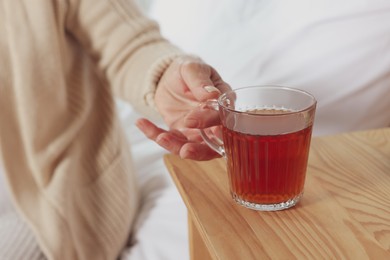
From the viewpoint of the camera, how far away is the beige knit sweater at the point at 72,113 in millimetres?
863

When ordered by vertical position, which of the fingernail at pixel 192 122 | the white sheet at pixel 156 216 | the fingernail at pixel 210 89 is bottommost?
the white sheet at pixel 156 216

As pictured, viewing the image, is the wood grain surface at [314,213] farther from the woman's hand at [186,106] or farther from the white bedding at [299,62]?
the white bedding at [299,62]

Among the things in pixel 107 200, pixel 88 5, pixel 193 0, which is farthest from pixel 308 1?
pixel 107 200

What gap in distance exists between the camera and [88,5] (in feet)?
3.01

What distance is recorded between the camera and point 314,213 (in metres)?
0.55

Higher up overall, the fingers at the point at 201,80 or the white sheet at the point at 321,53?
the fingers at the point at 201,80

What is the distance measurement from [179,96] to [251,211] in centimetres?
23

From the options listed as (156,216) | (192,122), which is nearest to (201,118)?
(192,122)

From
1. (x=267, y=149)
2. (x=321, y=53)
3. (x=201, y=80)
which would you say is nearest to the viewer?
(x=267, y=149)

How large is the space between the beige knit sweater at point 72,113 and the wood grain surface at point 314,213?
0.25 metres

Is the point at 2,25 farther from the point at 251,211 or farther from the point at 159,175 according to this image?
the point at 251,211

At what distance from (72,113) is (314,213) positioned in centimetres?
51

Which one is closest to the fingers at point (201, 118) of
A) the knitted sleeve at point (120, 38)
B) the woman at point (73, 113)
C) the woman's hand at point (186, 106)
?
the woman's hand at point (186, 106)

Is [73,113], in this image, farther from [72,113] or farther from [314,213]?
[314,213]
